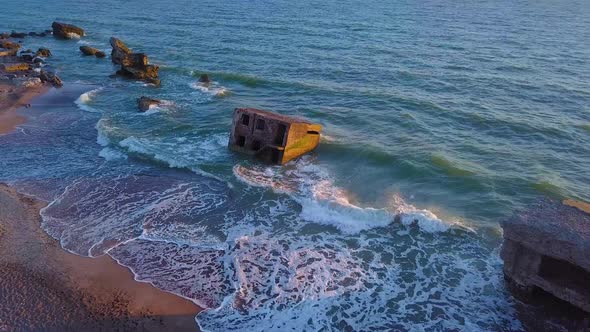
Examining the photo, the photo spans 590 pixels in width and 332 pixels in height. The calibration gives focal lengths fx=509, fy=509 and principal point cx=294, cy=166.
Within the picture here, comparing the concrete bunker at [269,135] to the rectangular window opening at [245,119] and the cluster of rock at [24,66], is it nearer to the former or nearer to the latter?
the rectangular window opening at [245,119]

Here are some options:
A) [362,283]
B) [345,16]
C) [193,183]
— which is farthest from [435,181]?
[345,16]

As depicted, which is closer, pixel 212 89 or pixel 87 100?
pixel 87 100

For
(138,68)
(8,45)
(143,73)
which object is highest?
(138,68)

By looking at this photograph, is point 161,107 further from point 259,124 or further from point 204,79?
point 259,124

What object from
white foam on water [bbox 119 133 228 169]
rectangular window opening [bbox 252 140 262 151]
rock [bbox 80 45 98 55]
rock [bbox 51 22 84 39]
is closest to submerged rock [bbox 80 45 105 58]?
rock [bbox 80 45 98 55]

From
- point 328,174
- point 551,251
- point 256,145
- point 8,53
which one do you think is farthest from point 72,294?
point 8,53

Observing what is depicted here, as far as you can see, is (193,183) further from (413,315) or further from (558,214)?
(558,214)

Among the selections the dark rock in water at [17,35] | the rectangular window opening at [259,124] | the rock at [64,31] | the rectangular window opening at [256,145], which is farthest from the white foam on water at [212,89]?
the dark rock in water at [17,35]
